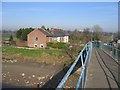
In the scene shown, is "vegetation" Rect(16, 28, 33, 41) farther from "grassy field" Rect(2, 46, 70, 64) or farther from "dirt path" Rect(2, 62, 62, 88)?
"dirt path" Rect(2, 62, 62, 88)

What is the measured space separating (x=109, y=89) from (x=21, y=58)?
36894mm

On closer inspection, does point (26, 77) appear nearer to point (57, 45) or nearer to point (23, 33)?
point (57, 45)

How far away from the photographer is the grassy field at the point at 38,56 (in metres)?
38.3

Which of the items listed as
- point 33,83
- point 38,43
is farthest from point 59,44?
point 33,83

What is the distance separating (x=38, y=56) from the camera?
40.4 meters

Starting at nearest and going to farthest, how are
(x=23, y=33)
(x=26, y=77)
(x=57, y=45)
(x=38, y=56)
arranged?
1. (x=26, y=77)
2. (x=38, y=56)
3. (x=57, y=45)
4. (x=23, y=33)

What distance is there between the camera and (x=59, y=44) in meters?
48.4

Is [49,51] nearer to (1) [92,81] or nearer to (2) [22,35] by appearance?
(2) [22,35]

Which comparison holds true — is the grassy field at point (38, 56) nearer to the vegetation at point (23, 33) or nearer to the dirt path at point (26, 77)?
the dirt path at point (26, 77)

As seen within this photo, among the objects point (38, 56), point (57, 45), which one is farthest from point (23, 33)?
point (38, 56)

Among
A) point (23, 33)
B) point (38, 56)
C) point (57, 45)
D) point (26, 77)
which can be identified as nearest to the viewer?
point (26, 77)

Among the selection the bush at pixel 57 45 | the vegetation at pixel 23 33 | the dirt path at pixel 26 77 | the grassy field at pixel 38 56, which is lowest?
the dirt path at pixel 26 77

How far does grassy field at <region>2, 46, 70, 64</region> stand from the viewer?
38263 millimetres

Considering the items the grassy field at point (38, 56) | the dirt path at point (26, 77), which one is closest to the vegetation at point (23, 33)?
the grassy field at point (38, 56)
